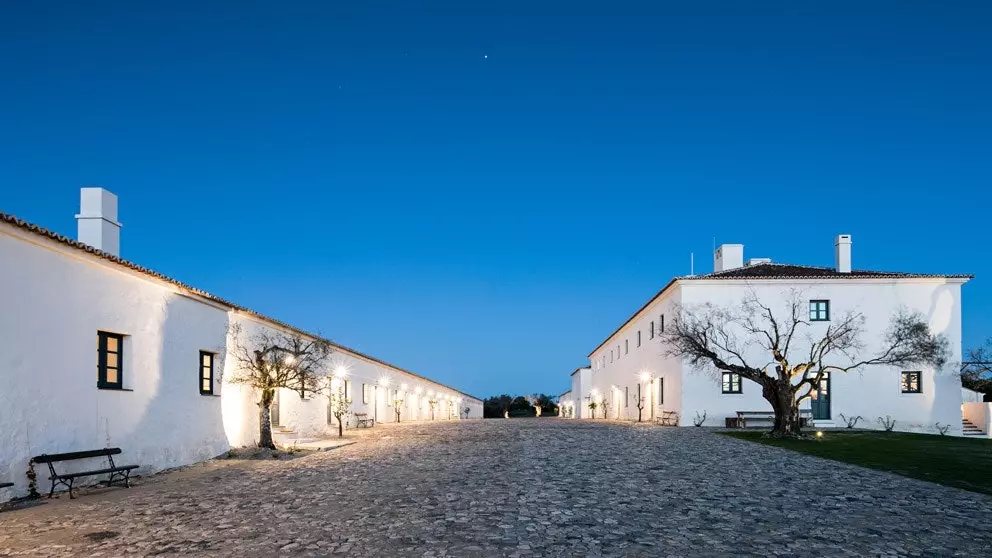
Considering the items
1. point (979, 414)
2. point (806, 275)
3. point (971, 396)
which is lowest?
point (979, 414)

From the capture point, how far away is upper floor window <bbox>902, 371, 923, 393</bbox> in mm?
27984

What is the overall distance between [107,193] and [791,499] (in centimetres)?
1495

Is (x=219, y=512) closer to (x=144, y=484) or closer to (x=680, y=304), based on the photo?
(x=144, y=484)

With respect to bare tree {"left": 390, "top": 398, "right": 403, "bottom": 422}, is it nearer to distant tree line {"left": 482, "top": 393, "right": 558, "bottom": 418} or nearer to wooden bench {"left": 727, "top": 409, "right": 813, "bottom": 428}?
wooden bench {"left": 727, "top": 409, "right": 813, "bottom": 428}

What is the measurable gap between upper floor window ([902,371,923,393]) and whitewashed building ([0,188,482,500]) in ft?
83.0

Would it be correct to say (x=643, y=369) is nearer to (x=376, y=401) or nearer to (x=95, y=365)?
(x=376, y=401)

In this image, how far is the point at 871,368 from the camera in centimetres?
2802

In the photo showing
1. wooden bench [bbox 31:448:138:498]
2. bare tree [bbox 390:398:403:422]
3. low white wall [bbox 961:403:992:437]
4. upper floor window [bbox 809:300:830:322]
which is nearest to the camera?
wooden bench [bbox 31:448:138:498]

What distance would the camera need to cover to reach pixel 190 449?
47.2ft

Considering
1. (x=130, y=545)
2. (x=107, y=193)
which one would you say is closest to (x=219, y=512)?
(x=130, y=545)

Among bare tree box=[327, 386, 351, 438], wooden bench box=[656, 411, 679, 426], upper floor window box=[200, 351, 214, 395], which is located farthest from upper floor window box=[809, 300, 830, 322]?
upper floor window box=[200, 351, 214, 395]

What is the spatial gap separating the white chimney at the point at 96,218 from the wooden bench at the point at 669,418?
22.2 m

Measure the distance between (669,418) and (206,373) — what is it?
2031 cm

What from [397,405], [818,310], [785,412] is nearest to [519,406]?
[397,405]
